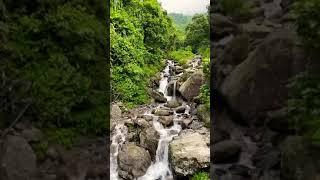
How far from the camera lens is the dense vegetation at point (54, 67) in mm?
7398

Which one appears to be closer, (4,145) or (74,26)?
(4,145)

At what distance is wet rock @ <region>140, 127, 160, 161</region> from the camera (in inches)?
385

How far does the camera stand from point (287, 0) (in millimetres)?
7379

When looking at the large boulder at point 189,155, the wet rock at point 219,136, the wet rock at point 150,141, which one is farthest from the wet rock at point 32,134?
the wet rock at point 150,141

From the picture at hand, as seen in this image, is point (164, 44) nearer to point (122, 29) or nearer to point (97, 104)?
point (122, 29)

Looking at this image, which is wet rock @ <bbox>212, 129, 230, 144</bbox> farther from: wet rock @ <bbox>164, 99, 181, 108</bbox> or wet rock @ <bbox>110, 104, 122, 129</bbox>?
wet rock @ <bbox>164, 99, 181, 108</bbox>

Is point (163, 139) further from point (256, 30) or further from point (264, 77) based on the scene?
point (264, 77)

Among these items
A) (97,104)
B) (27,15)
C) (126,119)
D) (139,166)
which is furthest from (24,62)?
(126,119)

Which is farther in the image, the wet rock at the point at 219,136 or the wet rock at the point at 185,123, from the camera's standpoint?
the wet rock at the point at 185,123

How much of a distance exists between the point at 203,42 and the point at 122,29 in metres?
5.61

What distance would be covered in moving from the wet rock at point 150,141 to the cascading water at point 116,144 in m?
0.64

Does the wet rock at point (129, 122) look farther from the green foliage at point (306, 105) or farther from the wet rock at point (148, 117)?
the green foliage at point (306, 105)

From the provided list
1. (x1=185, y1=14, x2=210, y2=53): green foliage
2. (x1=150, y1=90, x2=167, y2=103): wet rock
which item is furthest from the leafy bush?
(x1=150, y1=90, x2=167, y2=103): wet rock

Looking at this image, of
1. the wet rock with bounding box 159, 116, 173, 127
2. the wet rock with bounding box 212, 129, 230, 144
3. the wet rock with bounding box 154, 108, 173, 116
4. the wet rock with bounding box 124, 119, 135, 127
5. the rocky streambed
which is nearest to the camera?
the wet rock with bounding box 212, 129, 230, 144
